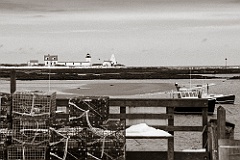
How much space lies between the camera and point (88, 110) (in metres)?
8.63

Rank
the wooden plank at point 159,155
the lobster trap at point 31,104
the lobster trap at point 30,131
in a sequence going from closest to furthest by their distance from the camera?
the lobster trap at point 30,131 < the lobster trap at point 31,104 < the wooden plank at point 159,155

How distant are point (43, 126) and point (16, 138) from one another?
39cm

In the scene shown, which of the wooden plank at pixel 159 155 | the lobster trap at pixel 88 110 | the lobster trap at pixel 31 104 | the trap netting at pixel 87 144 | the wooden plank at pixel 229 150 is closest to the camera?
the wooden plank at pixel 229 150

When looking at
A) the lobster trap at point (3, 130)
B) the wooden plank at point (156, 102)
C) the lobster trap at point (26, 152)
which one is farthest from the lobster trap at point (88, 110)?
the wooden plank at point (156, 102)

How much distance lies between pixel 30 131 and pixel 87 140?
818 mm

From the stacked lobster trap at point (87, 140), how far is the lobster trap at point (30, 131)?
134 millimetres

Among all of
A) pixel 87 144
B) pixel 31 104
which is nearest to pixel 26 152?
pixel 31 104

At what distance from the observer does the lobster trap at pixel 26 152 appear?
27.5 ft

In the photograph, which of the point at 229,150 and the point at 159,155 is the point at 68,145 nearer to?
the point at 229,150

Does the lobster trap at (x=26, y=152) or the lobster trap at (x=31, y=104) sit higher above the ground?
the lobster trap at (x=31, y=104)

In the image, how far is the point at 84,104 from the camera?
8758 millimetres

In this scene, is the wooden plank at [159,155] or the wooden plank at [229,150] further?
the wooden plank at [159,155]

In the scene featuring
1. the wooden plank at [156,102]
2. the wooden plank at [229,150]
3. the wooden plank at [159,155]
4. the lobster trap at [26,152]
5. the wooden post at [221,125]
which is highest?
the wooden plank at [156,102]

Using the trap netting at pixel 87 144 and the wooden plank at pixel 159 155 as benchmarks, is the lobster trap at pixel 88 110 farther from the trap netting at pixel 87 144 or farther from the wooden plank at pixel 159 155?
the wooden plank at pixel 159 155
